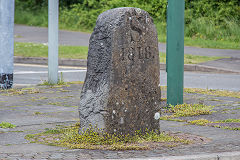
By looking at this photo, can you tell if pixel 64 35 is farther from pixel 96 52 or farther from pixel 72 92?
pixel 96 52

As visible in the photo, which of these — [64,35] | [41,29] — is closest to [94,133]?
[64,35]

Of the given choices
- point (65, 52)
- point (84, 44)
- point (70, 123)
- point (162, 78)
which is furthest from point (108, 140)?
point (84, 44)

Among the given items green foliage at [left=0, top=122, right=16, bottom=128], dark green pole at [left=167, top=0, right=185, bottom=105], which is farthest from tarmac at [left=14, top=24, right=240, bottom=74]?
green foliage at [left=0, top=122, right=16, bottom=128]

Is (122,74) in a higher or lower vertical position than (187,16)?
lower

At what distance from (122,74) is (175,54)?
8.85 ft

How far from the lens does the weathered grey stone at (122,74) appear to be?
577 centimetres

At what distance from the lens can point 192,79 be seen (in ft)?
41.8

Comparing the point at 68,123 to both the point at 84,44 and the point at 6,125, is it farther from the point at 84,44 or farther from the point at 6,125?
the point at 84,44

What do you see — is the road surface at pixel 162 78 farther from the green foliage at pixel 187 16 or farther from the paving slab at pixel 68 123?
the green foliage at pixel 187 16

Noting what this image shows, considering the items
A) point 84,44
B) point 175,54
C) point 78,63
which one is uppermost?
point 175,54

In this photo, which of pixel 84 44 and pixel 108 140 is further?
pixel 84 44

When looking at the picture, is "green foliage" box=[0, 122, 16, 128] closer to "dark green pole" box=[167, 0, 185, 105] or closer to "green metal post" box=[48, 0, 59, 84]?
"dark green pole" box=[167, 0, 185, 105]

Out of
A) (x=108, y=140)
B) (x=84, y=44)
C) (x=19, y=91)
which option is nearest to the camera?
(x=108, y=140)

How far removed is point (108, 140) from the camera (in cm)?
578
